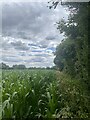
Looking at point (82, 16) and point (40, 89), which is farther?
point (40, 89)

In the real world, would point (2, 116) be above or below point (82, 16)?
below

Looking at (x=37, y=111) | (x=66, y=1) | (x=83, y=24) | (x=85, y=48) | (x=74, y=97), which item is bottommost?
(x=37, y=111)

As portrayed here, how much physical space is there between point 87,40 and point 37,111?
2.80 meters

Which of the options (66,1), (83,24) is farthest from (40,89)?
(83,24)

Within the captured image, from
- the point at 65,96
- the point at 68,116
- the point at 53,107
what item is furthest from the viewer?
the point at 65,96

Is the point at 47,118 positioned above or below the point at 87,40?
below

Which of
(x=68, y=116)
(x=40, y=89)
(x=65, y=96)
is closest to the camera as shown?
(x=68, y=116)

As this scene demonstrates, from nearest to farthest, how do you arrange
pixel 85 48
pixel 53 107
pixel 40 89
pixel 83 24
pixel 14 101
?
pixel 85 48
pixel 83 24
pixel 53 107
pixel 14 101
pixel 40 89

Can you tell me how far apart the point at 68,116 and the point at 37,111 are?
4.82ft

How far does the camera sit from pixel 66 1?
5.66m

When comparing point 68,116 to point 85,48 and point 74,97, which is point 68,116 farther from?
point 85,48

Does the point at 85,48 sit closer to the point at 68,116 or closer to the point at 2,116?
the point at 68,116

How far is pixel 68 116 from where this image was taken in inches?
193

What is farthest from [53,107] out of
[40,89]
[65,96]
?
[40,89]
